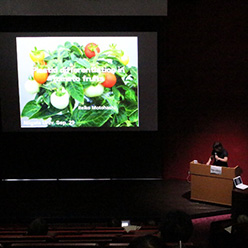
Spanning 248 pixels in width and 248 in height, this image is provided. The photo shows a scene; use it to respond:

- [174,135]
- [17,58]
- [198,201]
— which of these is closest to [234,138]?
[174,135]

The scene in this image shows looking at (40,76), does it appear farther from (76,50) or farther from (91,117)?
(91,117)

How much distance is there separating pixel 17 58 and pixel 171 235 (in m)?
5.69

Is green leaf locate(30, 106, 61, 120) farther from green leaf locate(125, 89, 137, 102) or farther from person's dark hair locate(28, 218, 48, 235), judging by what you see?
person's dark hair locate(28, 218, 48, 235)

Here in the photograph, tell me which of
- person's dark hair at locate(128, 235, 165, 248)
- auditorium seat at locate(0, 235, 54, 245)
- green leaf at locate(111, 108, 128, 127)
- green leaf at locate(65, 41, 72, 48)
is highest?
green leaf at locate(65, 41, 72, 48)

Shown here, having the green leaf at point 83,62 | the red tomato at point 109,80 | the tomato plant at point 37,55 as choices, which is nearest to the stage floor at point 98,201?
the red tomato at point 109,80

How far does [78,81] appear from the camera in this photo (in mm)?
7039

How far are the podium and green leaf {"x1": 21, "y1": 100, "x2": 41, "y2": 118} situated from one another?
301 cm

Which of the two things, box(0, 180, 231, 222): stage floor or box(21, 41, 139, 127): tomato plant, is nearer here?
box(0, 180, 231, 222): stage floor

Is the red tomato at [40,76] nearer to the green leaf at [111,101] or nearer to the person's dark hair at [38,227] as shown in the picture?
the green leaf at [111,101]

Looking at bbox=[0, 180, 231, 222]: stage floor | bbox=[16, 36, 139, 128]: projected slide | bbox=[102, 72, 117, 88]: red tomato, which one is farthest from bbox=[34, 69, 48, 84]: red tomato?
bbox=[0, 180, 231, 222]: stage floor

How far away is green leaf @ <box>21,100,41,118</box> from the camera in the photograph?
279 inches

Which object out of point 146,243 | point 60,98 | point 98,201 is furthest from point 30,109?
point 146,243

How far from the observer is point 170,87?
720cm

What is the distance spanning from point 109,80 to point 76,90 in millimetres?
623
